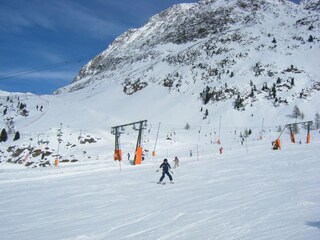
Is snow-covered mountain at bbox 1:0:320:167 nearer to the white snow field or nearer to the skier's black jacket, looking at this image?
the skier's black jacket

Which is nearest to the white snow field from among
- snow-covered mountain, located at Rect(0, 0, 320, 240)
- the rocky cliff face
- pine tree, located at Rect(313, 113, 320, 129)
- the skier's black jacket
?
snow-covered mountain, located at Rect(0, 0, 320, 240)

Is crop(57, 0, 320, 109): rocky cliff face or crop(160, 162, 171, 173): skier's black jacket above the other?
crop(57, 0, 320, 109): rocky cliff face

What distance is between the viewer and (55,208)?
14195 mm

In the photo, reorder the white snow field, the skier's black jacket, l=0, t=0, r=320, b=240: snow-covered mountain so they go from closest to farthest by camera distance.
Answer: the white snow field, l=0, t=0, r=320, b=240: snow-covered mountain, the skier's black jacket

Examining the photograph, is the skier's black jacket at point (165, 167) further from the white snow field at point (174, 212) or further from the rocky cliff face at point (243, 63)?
the rocky cliff face at point (243, 63)

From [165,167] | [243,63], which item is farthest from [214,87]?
[165,167]

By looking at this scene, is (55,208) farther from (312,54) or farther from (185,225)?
(312,54)

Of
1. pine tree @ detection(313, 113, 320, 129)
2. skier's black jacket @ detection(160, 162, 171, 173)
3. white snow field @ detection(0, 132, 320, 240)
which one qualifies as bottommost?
white snow field @ detection(0, 132, 320, 240)

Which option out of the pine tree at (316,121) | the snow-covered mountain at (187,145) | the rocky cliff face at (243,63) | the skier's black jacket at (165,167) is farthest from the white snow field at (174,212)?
the rocky cliff face at (243,63)

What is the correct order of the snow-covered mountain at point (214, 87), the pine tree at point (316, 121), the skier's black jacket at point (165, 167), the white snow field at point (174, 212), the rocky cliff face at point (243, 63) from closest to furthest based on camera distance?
the white snow field at point (174, 212) → the skier's black jacket at point (165, 167) → the pine tree at point (316, 121) → the snow-covered mountain at point (214, 87) → the rocky cliff face at point (243, 63)

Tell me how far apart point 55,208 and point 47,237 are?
484 centimetres

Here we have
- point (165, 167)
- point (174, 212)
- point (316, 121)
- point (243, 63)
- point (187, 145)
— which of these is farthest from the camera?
point (243, 63)

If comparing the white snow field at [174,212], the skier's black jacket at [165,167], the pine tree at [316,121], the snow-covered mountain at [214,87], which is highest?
the snow-covered mountain at [214,87]

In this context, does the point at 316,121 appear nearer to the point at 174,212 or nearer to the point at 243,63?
the point at 243,63
